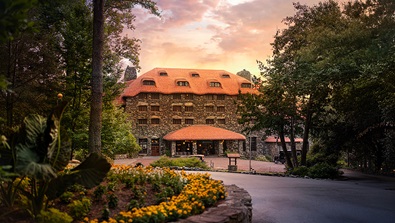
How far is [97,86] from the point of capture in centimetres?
956

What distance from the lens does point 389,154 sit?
1881cm

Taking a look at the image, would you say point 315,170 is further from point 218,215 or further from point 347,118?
point 218,215

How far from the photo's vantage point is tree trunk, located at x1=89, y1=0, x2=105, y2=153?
9.44 meters

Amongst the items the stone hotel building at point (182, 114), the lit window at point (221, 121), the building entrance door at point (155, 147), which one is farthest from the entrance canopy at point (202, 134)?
the lit window at point (221, 121)

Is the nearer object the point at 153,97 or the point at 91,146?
the point at 91,146

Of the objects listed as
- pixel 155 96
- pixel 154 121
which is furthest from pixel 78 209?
pixel 154 121

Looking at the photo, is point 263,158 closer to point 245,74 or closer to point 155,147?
point 155,147

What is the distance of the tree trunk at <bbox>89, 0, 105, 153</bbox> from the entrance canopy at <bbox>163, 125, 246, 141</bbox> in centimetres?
3202

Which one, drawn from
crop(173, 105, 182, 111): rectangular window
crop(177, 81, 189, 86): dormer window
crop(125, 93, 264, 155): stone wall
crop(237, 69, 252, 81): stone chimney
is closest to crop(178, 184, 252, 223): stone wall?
crop(125, 93, 264, 155): stone wall

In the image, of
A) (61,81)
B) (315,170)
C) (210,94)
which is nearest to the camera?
(61,81)

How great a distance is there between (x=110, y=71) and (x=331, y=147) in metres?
15.6

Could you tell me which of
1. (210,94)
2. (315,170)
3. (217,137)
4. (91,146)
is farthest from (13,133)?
(210,94)

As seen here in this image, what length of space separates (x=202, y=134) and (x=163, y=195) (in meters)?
35.5

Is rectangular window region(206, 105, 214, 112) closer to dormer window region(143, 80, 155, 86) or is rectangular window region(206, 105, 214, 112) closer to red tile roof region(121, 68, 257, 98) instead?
red tile roof region(121, 68, 257, 98)
